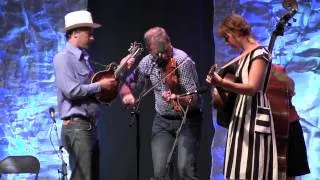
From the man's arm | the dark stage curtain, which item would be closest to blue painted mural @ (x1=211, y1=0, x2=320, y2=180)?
the dark stage curtain

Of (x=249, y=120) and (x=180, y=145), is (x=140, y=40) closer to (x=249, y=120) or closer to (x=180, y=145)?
(x=180, y=145)

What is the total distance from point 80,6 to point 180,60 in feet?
5.63

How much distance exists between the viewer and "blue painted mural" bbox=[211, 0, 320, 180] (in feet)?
16.7

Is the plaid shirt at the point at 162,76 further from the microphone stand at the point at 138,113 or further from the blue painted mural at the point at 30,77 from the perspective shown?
the blue painted mural at the point at 30,77

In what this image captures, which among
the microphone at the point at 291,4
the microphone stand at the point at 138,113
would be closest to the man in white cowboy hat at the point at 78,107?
the microphone stand at the point at 138,113

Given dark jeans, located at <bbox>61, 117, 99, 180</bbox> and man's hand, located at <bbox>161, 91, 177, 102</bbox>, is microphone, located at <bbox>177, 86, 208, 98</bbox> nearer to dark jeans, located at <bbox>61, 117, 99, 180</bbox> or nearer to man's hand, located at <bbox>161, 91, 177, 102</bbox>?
man's hand, located at <bbox>161, 91, 177, 102</bbox>

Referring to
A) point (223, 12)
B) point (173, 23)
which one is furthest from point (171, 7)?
point (223, 12)

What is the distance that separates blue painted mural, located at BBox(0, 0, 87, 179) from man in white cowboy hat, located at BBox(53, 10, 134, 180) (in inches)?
62.2

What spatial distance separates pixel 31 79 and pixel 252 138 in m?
2.98

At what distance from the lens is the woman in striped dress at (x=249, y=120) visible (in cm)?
333

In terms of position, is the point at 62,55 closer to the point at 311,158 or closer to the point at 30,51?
the point at 30,51

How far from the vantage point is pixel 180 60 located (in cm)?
429

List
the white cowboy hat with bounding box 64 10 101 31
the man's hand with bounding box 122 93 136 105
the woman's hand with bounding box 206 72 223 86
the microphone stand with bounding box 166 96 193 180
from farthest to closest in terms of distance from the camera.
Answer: the man's hand with bounding box 122 93 136 105 < the white cowboy hat with bounding box 64 10 101 31 < the microphone stand with bounding box 166 96 193 180 < the woman's hand with bounding box 206 72 223 86

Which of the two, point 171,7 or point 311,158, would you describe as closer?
point 311,158
